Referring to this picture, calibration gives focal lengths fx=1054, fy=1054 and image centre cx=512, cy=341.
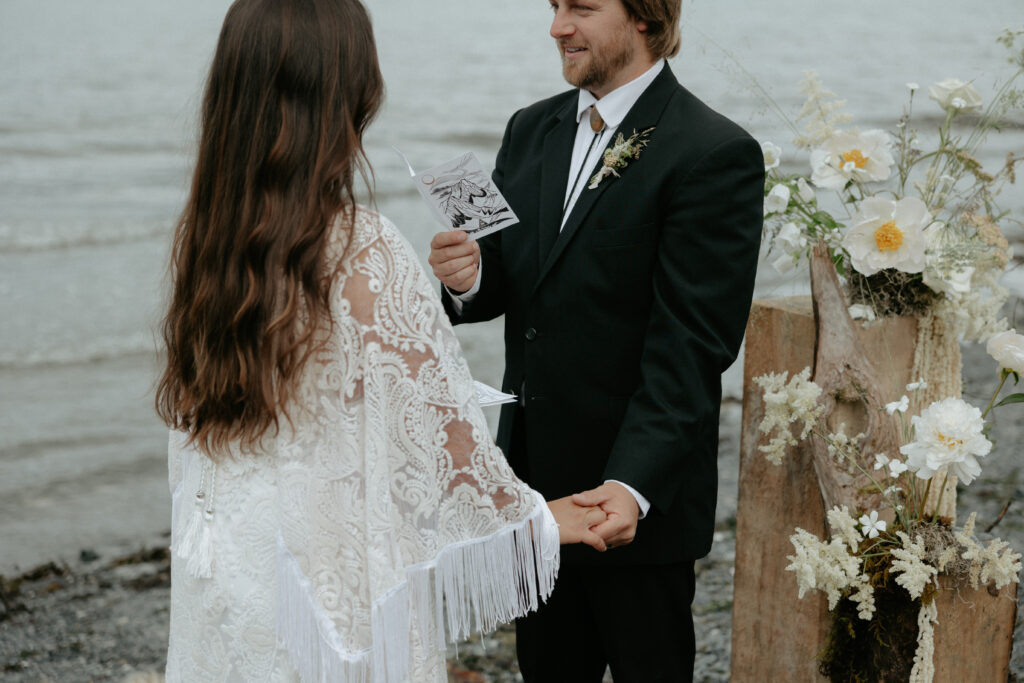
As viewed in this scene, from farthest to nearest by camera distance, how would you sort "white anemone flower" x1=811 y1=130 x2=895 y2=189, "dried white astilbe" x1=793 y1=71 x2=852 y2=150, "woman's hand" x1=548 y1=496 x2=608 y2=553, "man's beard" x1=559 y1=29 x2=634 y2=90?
"dried white astilbe" x1=793 y1=71 x2=852 y2=150
"white anemone flower" x1=811 y1=130 x2=895 y2=189
"man's beard" x1=559 y1=29 x2=634 y2=90
"woman's hand" x1=548 y1=496 x2=608 y2=553

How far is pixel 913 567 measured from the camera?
2.33 metres

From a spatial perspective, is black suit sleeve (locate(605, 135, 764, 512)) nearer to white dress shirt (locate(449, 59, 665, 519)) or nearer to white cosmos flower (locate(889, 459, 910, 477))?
white dress shirt (locate(449, 59, 665, 519))

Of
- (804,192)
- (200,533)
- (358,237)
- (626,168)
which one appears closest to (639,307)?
(626,168)

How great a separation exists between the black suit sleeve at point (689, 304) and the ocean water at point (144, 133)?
0.51 m

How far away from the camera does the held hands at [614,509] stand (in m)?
2.22

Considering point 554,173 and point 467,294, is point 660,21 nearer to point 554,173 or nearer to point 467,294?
point 554,173

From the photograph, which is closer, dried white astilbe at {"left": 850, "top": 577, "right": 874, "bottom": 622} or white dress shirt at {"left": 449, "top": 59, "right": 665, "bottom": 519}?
dried white astilbe at {"left": 850, "top": 577, "right": 874, "bottom": 622}

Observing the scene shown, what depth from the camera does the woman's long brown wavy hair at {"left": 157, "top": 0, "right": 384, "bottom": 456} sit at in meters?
1.73

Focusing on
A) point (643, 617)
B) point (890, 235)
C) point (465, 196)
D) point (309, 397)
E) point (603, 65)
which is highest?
point (603, 65)

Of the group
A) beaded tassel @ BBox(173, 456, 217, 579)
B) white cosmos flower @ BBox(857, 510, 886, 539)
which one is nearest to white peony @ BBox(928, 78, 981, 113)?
white cosmos flower @ BBox(857, 510, 886, 539)

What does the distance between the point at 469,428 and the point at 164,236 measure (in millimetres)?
11112

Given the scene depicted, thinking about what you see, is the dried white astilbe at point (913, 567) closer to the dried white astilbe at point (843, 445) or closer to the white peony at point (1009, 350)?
the dried white astilbe at point (843, 445)

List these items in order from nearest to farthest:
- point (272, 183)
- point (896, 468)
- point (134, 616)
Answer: point (272, 183)
point (896, 468)
point (134, 616)

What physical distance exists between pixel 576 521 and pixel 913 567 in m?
0.78
